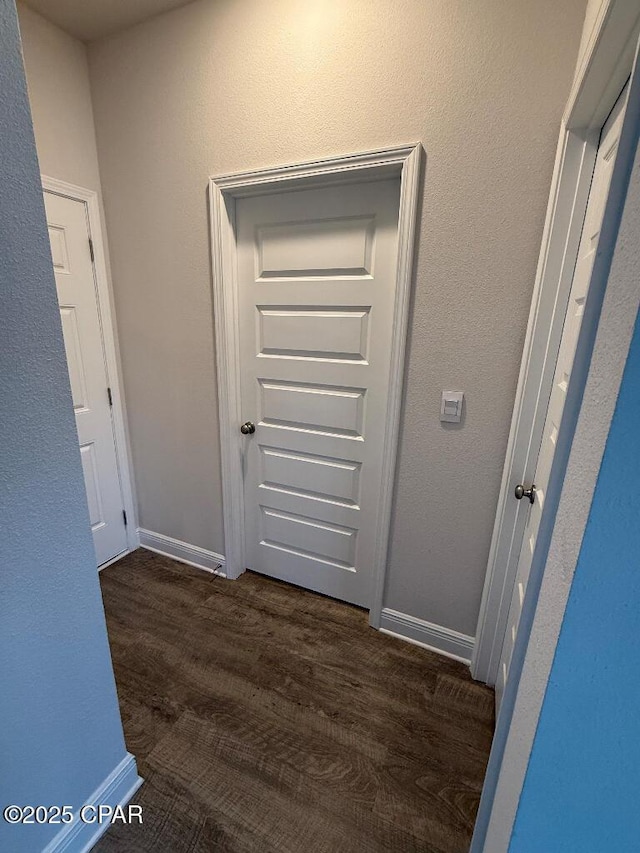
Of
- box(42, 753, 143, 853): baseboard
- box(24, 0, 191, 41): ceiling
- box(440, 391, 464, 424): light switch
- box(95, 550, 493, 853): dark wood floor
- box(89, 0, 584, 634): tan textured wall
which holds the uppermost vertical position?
box(24, 0, 191, 41): ceiling

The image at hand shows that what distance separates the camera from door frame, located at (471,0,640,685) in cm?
85

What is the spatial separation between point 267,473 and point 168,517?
0.78m

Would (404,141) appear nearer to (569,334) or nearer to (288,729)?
(569,334)

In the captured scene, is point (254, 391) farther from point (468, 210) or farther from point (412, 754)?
point (412, 754)

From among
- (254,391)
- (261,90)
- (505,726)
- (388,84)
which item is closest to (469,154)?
(388,84)

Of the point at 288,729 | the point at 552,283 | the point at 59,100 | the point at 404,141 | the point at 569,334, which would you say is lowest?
the point at 288,729

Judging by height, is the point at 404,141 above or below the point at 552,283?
above

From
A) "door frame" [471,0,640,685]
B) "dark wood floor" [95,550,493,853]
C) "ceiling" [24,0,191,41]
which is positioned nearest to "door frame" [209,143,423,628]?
"dark wood floor" [95,550,493,853]

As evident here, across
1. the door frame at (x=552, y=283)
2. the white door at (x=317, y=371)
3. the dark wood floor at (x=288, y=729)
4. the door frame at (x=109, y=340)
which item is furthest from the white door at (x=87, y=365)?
the door frame at (x=552, y=283)

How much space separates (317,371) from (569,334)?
3.41 feet

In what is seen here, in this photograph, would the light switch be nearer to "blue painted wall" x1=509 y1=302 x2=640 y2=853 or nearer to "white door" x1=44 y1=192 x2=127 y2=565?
"blue painted wall" x1=509 y1=302 x2=640 y2=853

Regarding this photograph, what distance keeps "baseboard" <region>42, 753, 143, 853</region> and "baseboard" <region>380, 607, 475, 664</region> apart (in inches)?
44.8

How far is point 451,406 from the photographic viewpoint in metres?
1.52

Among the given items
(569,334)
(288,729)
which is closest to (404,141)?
(569,334)
